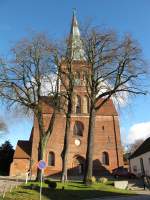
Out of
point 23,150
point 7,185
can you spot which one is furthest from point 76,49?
point 23,150

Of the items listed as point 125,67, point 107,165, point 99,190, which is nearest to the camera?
point 99,190

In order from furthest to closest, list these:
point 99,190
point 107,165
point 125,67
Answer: point 107,165
point 125,67
point 99,190

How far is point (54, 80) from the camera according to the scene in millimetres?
29469

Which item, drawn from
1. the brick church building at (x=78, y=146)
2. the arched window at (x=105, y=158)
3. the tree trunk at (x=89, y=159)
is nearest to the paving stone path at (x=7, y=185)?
the tree trunk at (x=89, y=159)

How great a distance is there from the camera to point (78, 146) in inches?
1825

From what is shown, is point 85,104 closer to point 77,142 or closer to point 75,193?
point 77,142

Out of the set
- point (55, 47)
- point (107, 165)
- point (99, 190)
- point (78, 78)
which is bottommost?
point (99, 190)

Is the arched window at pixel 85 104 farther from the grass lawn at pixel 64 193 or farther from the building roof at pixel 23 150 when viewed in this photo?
the grass lawn at pixel 64 193

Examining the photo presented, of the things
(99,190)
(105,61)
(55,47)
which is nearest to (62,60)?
(55,47)

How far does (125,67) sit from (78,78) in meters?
4.93

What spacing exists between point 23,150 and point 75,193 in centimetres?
2730

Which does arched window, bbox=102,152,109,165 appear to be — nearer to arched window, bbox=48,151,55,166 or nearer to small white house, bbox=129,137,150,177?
small white house, bbox=129,137,150,177

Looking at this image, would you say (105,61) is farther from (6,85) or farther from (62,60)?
(6,85)

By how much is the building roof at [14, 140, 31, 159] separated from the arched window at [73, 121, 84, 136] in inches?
315
